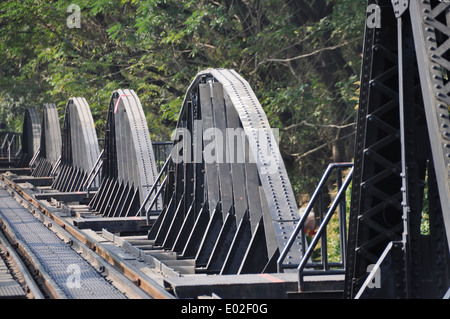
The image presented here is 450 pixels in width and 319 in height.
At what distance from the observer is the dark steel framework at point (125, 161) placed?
53.7 ft

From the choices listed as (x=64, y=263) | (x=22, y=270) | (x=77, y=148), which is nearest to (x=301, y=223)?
(x=22, y=270)

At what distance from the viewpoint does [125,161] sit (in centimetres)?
1775

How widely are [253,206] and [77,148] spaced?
1431 cm

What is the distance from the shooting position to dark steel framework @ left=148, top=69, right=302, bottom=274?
983cm

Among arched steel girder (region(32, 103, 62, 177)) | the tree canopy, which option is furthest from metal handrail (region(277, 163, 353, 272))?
arched steel girder (region(32, 103, 62, 177))

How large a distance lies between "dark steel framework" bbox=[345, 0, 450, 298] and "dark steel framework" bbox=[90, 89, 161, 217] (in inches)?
373

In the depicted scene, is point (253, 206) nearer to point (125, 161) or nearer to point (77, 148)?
point (125, 161)

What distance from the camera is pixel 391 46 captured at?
6508 mm

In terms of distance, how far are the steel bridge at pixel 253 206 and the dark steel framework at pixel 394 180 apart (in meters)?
0.01

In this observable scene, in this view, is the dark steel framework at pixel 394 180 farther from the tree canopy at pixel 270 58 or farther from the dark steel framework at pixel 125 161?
the tree canopy at pixel 270 58

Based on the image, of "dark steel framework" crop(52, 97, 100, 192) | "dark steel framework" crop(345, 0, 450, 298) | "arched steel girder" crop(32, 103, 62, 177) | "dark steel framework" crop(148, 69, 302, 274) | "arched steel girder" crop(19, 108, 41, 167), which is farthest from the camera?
"arched steel girder" crop(19, 108, 41, 167)

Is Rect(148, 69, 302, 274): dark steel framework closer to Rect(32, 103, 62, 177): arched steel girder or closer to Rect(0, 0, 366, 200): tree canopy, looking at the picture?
Rect(0, 0, 366, 200): tree canopy
